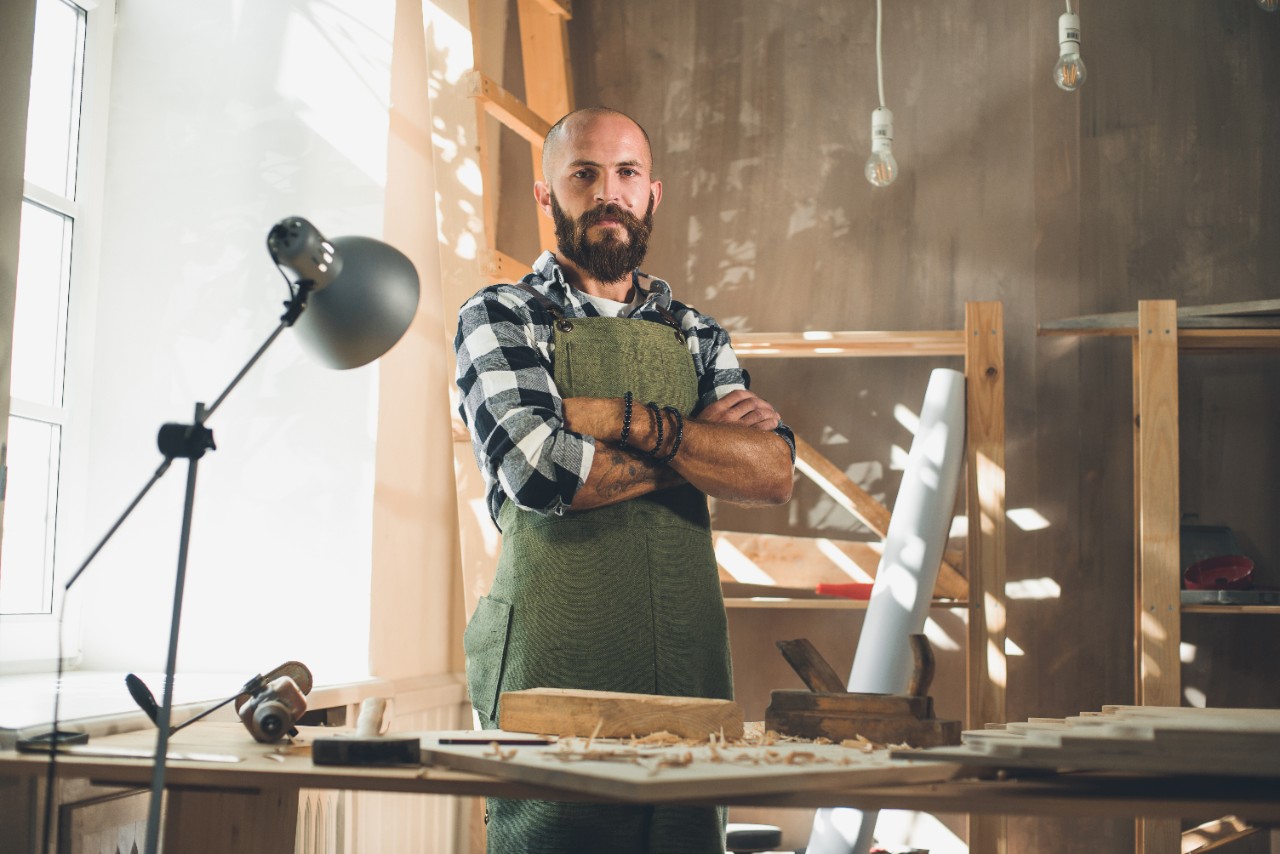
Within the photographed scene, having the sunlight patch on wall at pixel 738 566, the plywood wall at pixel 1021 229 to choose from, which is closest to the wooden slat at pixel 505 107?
the plywood wall at pixel 1021 229

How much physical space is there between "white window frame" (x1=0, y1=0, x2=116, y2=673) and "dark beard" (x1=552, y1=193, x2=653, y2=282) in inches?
53.6

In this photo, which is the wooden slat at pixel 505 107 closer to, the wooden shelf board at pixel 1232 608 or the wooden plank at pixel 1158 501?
the wooden plank at pixel 1158 501

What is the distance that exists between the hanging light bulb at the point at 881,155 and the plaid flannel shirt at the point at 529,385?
938mm

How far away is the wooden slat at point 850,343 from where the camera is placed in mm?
3174

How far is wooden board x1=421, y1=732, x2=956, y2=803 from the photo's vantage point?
1054 millimetres

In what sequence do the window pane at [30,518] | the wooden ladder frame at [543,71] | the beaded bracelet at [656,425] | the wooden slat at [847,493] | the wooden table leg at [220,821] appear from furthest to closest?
the wooden ladder frame at [543,71] → the wooden slat at [847,493] → the window pane at [30,518] → the beaded bracelet at [656,425] → the wooden table leg at [220,821]

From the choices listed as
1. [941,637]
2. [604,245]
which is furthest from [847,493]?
[604,245]

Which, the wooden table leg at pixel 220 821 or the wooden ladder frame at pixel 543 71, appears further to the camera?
the wooden ladder frame at pixel 543 71

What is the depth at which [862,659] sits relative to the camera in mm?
2951

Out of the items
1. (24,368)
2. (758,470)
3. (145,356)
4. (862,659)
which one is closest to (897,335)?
(862,659)

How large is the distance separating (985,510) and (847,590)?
43cm

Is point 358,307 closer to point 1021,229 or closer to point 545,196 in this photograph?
point 545,196

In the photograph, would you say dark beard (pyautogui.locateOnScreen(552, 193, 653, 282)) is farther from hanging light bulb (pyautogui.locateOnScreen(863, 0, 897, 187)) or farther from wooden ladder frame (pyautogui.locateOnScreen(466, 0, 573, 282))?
wooden ladder frame (pyautogui.locateOnScreen(466, 0, 573, 282))

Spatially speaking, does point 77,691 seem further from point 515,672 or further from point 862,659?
point 862,659
